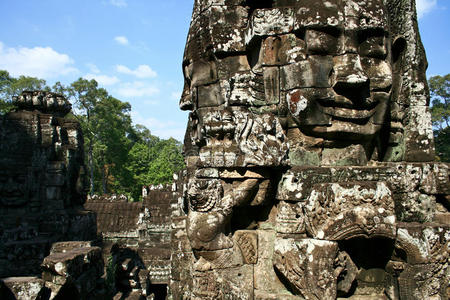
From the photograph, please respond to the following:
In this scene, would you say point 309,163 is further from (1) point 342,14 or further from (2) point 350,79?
(1) point 342,14

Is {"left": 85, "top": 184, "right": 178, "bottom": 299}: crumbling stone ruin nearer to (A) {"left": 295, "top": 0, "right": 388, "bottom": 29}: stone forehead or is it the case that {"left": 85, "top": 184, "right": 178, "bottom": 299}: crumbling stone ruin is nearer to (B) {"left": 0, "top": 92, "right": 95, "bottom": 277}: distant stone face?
(B) {"left": 0, "top": 92, "right": 95, "bottom": 277}: distant stone face

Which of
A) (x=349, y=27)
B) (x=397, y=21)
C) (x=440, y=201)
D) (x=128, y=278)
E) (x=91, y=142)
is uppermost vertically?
(x=91, y=142)

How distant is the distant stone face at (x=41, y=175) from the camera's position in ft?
32.0

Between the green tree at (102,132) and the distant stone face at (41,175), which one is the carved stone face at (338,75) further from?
the green tree at (102,132)

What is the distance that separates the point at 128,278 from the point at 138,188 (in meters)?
27.4

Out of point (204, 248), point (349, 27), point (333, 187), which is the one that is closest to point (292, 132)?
point (333, 187)

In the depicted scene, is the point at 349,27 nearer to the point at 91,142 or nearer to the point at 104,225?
the point at 104,225

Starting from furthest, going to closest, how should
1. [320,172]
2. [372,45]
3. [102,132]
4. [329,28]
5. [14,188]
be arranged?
[102,132] < [14,188] < [372,45] < [329,28] < [320,172]

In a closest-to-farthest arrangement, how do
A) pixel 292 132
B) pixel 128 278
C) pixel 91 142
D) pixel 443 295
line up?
pixel 443 295 → pixel 292 132 → pixel 128 278 → pixel 91 142

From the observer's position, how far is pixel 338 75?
3.16 meters

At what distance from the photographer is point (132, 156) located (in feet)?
113

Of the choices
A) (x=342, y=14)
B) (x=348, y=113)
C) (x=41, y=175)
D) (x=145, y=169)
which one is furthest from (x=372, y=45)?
(x=145, y=169)

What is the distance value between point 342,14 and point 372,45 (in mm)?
453

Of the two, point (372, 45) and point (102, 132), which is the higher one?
point (102, 132)
